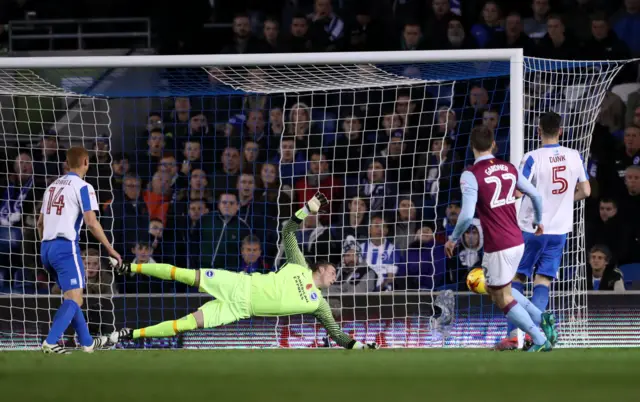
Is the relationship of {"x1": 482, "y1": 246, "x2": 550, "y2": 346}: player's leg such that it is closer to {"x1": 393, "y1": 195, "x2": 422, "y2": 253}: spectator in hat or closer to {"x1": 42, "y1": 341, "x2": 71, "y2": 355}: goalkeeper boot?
{"x1": 393, "y1": 195, "x2": 422, "y2": 253}: spectator in hat

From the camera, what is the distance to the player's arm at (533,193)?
784cm

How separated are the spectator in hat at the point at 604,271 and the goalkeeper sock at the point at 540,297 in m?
1.82

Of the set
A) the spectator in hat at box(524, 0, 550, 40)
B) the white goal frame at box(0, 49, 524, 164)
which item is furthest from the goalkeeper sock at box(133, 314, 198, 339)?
the spectator in hat at box(524, 0, 550, 40)

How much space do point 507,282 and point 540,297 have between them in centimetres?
93

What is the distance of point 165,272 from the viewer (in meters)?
8.82

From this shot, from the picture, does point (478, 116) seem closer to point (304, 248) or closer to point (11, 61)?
point (304, 248)

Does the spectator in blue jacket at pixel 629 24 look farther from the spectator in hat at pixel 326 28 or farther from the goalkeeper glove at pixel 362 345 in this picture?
the goalkeeper glove at pixel 362 345

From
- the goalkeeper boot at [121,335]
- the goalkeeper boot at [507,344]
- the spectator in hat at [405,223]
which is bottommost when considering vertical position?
the goalkeeper boot at [507,344]

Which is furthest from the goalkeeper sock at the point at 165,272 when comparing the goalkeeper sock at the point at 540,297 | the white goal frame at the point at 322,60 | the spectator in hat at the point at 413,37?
the spectator in hat at the point at 413,37

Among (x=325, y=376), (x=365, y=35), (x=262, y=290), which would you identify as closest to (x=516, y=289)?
(x=262, y=290)

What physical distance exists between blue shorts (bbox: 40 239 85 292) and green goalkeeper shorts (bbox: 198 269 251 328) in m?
0.93

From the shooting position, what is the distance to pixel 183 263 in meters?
10.9

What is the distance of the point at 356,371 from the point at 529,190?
188cm

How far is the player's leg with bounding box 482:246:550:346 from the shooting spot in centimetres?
777
